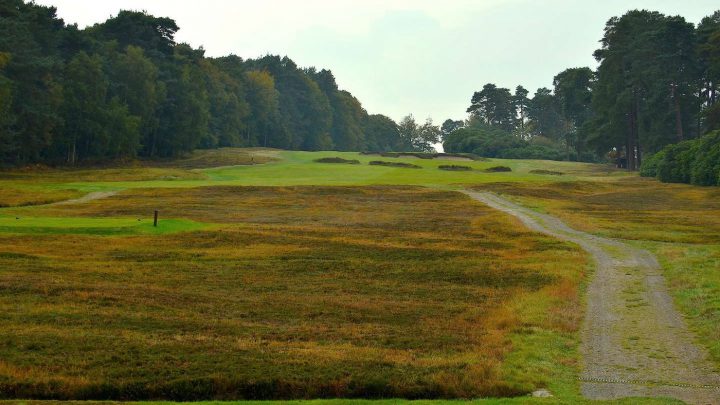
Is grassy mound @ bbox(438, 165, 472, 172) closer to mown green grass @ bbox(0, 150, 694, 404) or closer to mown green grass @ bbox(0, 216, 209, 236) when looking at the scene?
mown green grass @ bbox(0, 150, 694, 404)

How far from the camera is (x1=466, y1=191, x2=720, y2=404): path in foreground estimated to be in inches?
515

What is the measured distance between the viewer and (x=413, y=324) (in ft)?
61.7

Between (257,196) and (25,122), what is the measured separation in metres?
30.4

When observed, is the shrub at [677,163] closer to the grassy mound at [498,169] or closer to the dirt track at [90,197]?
the grassy mound at [498,169]

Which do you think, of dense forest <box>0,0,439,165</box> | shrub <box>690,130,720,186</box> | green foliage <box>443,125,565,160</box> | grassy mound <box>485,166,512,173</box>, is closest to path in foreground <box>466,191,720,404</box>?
shrub <box>690,130,720,186</box>

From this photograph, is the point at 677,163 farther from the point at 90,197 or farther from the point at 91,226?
the point at 91,226

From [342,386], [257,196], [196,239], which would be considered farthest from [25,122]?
[342,386]

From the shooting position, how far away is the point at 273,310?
20.2 meters

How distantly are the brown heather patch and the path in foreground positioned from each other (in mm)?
1113

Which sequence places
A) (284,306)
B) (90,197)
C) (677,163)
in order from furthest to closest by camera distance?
(677,163) < (90,197) < (284,306)

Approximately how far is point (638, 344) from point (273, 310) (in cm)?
974

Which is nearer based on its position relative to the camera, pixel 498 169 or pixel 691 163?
pixel 691 163

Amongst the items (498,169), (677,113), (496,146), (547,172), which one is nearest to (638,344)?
(677,113)

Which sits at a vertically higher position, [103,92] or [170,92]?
[170,92]
